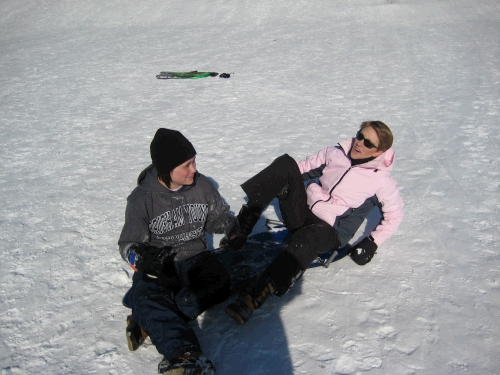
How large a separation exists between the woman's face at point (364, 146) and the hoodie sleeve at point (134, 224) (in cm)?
156

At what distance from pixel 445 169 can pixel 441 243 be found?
160 cm

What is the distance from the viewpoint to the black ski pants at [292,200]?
2.89 metres

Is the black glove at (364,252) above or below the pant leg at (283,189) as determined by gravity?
below

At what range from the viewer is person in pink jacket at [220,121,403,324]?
115 inches

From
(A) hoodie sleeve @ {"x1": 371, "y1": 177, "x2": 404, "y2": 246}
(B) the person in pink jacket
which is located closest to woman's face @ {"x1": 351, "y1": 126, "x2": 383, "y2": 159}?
(B) the person in pink jacket

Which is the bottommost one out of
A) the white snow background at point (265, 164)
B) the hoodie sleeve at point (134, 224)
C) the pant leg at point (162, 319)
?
the white snow background at point (265, 164)

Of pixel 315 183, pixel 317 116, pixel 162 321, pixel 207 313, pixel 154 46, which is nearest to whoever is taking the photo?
pixel 162 321

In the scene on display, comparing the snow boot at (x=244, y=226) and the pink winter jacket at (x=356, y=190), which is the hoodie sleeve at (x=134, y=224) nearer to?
the snow boot at (x=244, y=226)

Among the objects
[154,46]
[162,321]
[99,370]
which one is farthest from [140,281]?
[154,46]

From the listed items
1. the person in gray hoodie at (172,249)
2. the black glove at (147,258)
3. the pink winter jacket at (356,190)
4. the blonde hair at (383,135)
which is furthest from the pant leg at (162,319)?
the blonde hair at (383,135)

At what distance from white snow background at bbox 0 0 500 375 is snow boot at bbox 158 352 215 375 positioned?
0.72 feet

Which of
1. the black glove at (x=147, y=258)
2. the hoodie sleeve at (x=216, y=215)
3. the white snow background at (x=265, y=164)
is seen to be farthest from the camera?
the hoodie sleeve at (x=216, y=215)

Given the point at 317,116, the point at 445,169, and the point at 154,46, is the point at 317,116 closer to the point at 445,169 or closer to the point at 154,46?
the point at 445,169

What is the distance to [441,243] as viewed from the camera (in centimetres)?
349
